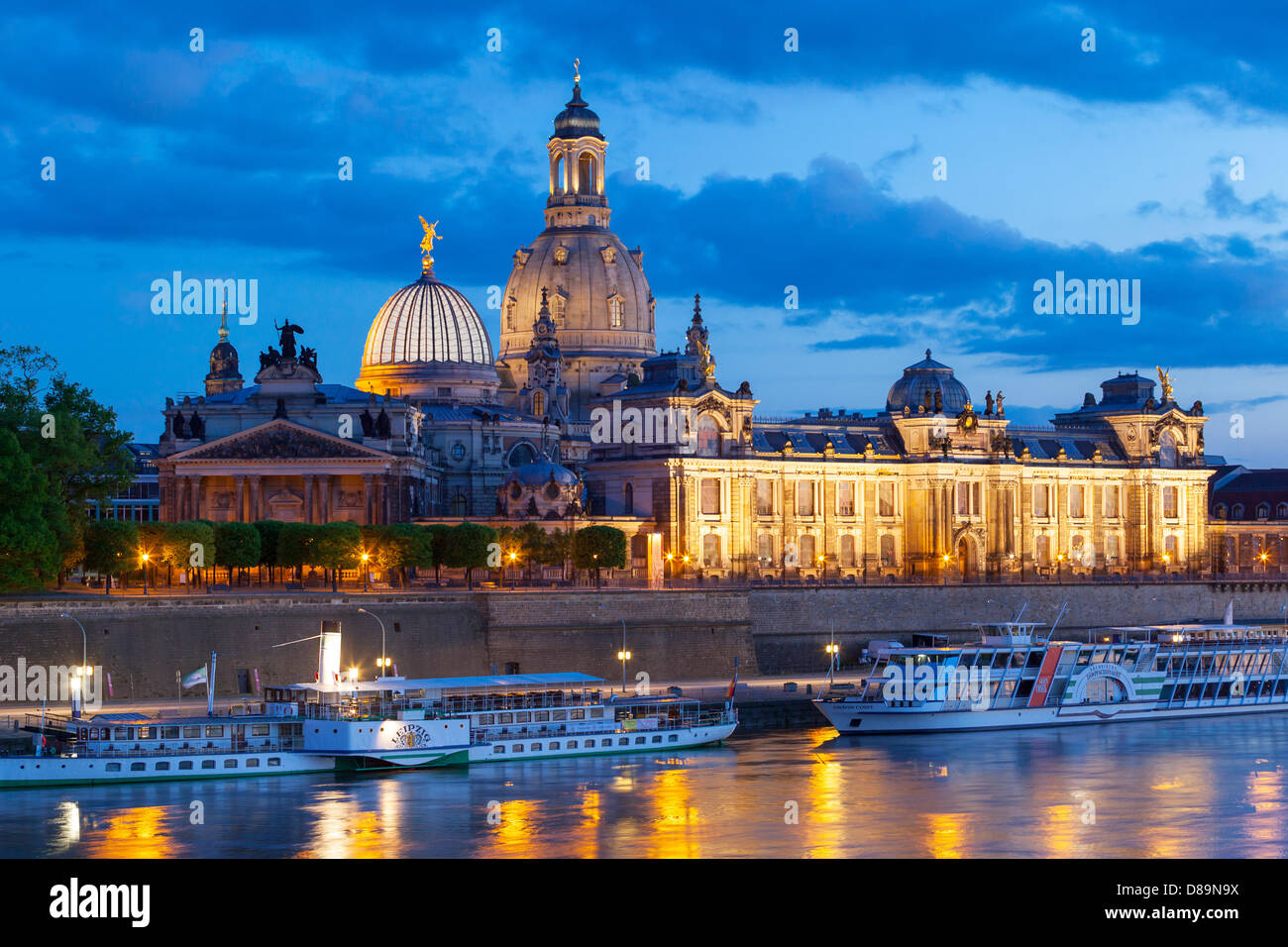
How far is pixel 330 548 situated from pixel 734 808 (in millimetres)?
35720

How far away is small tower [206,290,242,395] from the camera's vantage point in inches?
5369

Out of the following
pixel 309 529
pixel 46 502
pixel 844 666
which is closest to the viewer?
pixel 46 502

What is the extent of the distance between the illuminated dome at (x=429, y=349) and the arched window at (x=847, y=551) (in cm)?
2498

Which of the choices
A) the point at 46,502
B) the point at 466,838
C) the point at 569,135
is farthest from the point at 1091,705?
the point at 569,135

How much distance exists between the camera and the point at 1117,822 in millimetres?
50719

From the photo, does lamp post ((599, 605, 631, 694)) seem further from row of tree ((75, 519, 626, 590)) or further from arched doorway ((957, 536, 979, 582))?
arched doorway ((957, 536, 979, 582))

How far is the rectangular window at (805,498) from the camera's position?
352 feet

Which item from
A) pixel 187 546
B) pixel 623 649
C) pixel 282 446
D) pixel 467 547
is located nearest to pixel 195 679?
pixel 187 546

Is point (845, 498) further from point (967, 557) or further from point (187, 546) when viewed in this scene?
point (187, 546)

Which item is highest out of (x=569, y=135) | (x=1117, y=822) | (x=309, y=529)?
(x=569, y=135)

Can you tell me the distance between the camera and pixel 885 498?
111 metres
